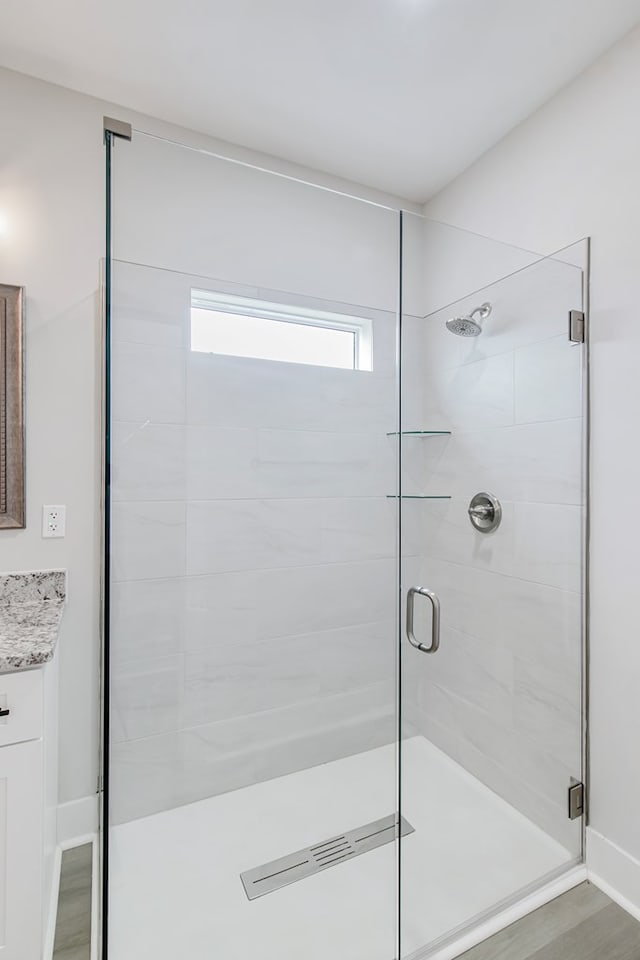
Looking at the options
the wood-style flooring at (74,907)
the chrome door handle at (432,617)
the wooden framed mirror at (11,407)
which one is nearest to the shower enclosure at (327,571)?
the chrome door handle at (432,617)

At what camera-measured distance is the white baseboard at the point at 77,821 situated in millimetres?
1709

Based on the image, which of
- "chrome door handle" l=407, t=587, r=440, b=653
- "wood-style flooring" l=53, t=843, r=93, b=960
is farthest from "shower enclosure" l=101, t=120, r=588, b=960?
"wood-style flooring" l=53, t=843, r=93, b=960

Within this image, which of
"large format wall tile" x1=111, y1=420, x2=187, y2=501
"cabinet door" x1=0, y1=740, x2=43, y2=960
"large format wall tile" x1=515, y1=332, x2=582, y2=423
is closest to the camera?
"cabinet door" x1=0, y1=740, x2=43, y2=960

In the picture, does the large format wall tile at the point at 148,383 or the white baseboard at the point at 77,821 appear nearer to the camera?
the large format wall tile at the point at 148,383

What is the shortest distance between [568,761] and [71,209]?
2.51m

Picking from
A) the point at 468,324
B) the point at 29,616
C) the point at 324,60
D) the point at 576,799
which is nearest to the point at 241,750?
the point at 29,616

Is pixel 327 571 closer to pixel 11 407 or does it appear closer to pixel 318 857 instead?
pixel 318 857

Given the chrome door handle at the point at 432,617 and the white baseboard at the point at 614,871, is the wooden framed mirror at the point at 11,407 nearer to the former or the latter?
the chrome door handle at the point at 432,617

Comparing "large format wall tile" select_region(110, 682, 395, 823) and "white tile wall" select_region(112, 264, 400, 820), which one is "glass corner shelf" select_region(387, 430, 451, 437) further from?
"large format wall tile" select_region(110, 682, 395, 823)

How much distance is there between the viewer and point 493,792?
5.22 ft

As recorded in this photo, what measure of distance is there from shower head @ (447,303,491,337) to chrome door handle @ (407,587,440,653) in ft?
2.59

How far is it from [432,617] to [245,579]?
569 mm

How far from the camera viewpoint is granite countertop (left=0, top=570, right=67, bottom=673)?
121cm

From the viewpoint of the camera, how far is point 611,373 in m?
1.59
